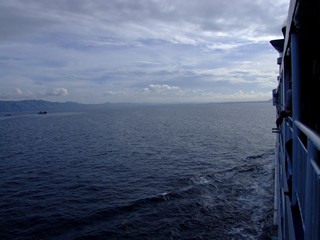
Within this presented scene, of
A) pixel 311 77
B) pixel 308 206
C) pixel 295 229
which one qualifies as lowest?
pixel 295 229

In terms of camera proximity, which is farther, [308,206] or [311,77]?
[311,77]

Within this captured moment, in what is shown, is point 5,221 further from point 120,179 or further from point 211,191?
point 211,191

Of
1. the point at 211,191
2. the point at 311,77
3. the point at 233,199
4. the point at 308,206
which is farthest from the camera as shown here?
the point at 211,191

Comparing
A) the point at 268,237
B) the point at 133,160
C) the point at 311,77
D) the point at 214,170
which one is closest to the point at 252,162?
→ the point at 214,170

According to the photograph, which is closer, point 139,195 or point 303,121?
point 303,121

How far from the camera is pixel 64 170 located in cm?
3309

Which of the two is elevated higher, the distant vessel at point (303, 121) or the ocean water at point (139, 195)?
the distant vessel at point (303, 121)

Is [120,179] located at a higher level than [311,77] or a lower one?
lower

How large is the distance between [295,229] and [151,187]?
2242 centimetres

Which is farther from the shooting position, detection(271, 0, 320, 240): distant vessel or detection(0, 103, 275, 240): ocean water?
detection(0, 103, 275, 240): ocean water

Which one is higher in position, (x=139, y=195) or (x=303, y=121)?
(x=303, y=121)

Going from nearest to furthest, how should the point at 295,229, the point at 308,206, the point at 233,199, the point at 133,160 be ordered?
the point at 308,206, the point at 295,229, the point at 233,199, the point at 133,160

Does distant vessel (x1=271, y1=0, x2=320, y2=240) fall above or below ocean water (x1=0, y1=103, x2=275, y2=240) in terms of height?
above

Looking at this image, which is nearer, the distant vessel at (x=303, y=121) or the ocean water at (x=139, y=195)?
the distant vessel at (x=303, y=121)
